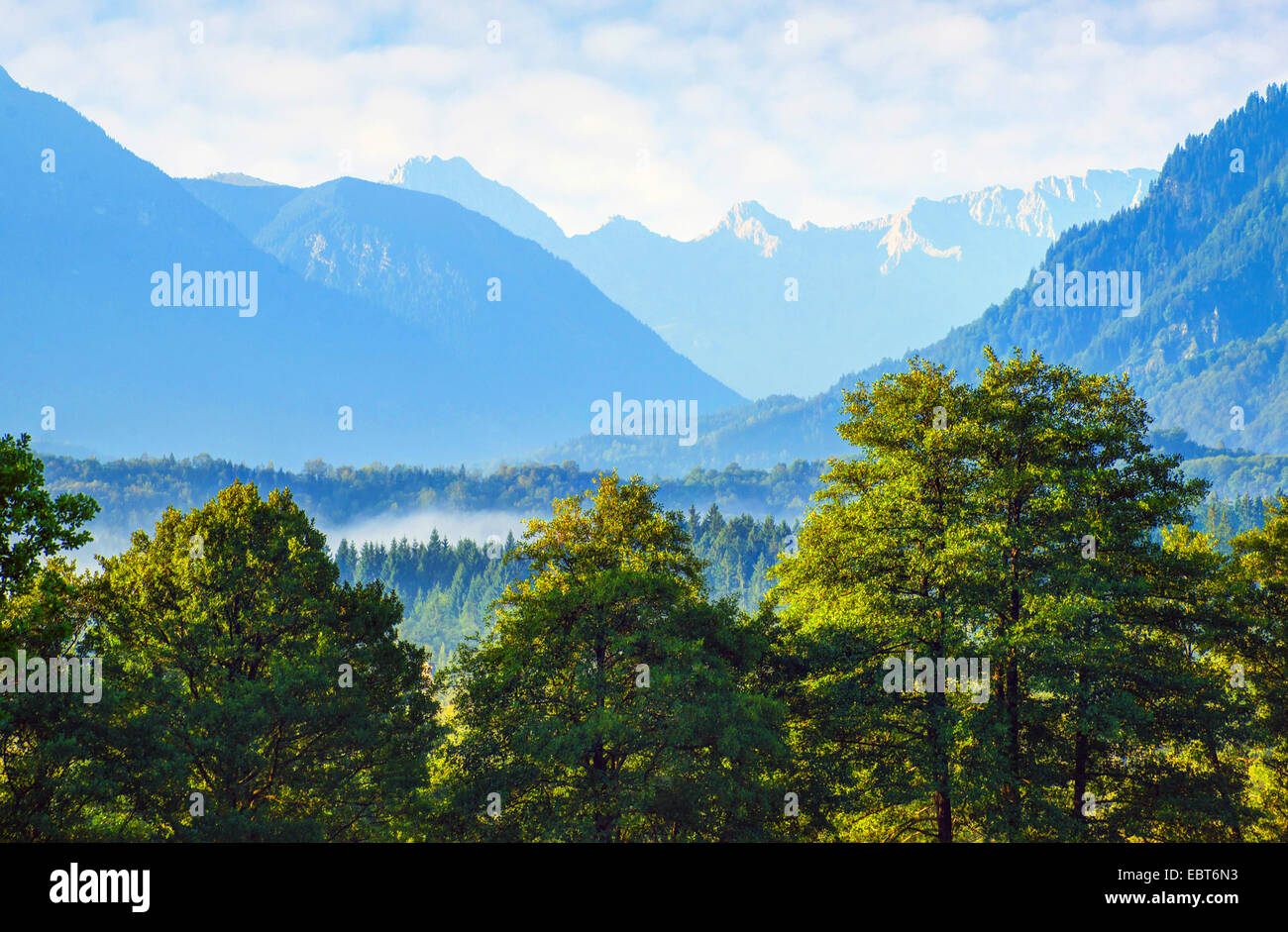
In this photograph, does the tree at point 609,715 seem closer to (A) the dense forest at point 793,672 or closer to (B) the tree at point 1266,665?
(A) the dense forest at point 793,672

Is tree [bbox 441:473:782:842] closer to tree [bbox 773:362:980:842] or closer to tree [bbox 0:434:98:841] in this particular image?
tree [bbox 773:362:980:842]

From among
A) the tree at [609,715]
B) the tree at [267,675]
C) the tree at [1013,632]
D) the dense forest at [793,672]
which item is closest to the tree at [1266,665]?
the dense forest at [793,672]

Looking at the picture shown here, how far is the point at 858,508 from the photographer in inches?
1367

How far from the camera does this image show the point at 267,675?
31.8m

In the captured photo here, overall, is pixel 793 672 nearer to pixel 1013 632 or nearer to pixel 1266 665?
pixel 1013 632

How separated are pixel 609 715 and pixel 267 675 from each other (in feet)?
38.0

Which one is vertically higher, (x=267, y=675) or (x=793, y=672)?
(x=267, y=675)

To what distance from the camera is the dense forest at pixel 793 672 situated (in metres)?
29.4

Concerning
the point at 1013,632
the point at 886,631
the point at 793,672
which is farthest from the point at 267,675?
the point at 1013,632

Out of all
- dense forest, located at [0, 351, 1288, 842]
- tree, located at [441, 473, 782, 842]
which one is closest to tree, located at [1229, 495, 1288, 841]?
dense forest, located at [0, 351, 1288, 842]

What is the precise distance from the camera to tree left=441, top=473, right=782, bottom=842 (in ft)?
95.7

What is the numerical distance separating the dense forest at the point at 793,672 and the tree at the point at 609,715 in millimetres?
112
